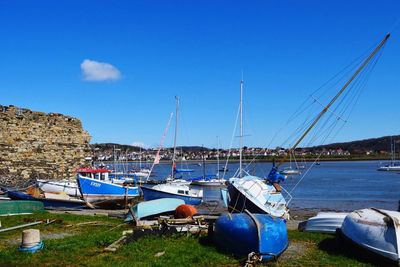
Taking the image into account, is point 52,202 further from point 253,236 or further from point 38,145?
point 253,236

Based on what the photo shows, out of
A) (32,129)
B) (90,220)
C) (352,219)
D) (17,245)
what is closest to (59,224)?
(90,220)

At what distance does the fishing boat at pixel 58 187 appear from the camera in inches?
1162

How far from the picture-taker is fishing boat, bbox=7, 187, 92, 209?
25.4m

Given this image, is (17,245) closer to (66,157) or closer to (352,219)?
(352,219)

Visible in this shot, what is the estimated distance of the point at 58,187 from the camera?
30.0m

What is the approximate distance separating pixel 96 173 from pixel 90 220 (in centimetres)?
1331

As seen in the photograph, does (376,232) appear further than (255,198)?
No

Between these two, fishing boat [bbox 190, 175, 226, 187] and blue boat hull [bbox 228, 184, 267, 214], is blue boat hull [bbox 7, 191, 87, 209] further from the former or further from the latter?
fishing boat [bbox 190, 175, 226, 187]

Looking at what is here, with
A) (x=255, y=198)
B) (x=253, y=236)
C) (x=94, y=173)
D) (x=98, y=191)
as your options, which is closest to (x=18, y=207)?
(x=98, y=191)

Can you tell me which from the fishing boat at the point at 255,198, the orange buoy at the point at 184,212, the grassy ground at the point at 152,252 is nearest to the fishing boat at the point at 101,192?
the fishing boat at the point at 255,198

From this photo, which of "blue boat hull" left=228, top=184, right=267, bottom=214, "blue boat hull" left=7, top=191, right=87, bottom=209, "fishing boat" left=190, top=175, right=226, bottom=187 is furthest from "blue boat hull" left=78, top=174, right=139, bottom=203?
"fishing boat" left=190, top=175, right=226, bottom=187

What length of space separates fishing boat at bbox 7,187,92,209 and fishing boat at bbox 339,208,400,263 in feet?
55.5

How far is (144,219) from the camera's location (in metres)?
17.4

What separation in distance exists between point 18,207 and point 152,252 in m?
10.3
